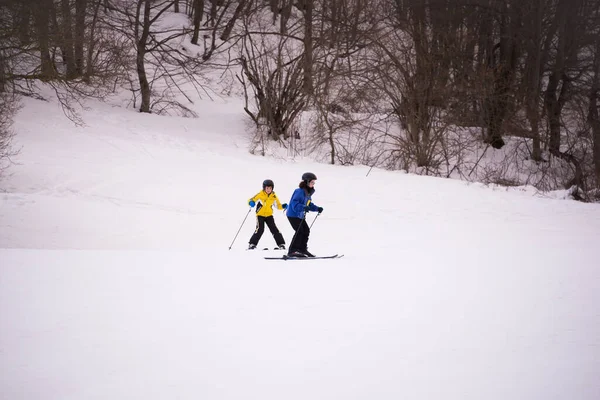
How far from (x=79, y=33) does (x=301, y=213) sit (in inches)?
555

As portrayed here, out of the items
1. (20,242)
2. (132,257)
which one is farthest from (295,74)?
(132,257)

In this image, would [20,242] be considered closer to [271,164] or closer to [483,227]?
[271,164]

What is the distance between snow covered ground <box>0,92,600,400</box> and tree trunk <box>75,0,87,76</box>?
5967mm

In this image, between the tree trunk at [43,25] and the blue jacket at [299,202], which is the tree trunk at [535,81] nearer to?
the blue jacket at [299,202]

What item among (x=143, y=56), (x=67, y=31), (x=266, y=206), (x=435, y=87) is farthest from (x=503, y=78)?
(x=67, y=31)

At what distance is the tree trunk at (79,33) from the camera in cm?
1881

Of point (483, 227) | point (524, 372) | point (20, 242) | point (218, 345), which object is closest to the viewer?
point (524, 372)

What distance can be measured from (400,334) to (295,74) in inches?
744

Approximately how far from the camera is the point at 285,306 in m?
5.66

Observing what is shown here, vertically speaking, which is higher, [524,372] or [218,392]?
[524,372]

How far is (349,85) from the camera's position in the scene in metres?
23.2

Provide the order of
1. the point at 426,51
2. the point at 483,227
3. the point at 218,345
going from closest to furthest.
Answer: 1. the point at 218,345
2. the point at 483,227
3. the point at 426,51

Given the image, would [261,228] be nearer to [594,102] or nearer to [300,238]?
[300,238]

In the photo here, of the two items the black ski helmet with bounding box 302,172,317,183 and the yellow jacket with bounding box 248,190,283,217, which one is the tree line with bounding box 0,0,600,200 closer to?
the yellow jacket with bounding box 248,190,283,217
